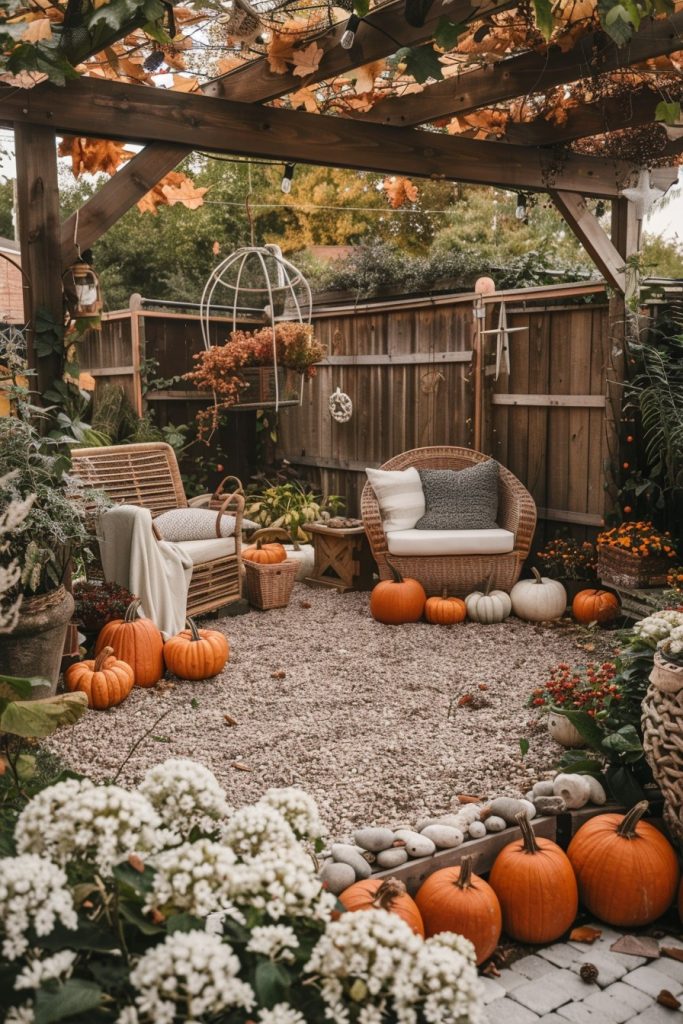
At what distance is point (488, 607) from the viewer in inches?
208

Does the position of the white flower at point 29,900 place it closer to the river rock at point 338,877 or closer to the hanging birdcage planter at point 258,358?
the river rock at point 338,877

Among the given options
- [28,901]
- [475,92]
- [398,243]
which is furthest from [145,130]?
[398,243]

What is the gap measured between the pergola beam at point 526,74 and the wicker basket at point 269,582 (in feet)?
8.49

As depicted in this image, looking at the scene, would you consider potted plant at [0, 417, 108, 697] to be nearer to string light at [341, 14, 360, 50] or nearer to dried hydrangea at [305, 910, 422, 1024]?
string light at [341, 14, 360, 50]

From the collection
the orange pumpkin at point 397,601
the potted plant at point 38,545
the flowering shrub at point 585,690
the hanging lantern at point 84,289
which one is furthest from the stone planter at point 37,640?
the orange pumpkin at point 397,601

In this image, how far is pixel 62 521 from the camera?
3.61 metres

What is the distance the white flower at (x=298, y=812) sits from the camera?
1413mm

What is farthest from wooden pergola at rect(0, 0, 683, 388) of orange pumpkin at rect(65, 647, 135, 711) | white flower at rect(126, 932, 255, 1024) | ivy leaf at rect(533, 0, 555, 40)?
white flower at rect(126, 932, 255, 1024)

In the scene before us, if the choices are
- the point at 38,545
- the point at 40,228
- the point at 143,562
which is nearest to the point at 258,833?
the point at 38,545

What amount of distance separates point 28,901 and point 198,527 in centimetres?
419

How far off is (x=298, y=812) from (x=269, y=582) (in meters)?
4.22

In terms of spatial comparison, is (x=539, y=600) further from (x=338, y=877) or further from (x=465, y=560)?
(x=338, y=877)

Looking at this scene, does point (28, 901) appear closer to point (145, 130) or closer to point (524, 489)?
point (145, 130)

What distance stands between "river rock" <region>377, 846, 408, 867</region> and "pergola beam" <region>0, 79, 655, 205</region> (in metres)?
3.12
